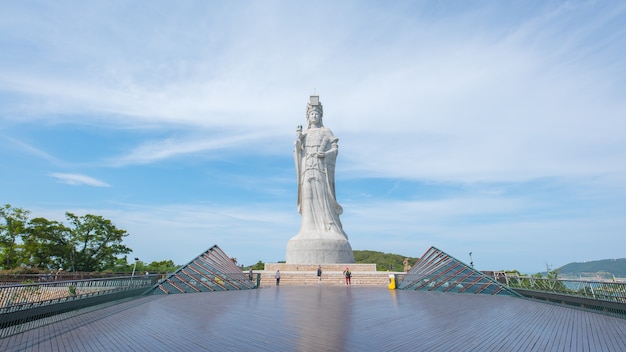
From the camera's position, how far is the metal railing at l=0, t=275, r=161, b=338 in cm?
708

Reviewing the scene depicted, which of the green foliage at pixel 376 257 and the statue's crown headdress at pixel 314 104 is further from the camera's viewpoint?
the green foliage at pixel 376 257

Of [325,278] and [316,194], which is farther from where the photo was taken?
[316,194]

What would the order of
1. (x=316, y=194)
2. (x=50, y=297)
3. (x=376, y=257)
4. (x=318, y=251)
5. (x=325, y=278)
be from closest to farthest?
1. (x=50, y=297)
2. (x=325, y=278)
3. (x=318, y=251)
4. (x=316, y=194)
5. (x=376, y=257)

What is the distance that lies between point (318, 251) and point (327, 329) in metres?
15.2

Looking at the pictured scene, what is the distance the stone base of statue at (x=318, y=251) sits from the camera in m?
22.3

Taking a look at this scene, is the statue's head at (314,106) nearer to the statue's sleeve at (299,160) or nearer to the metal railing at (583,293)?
the statue's sleeve at (299,160)

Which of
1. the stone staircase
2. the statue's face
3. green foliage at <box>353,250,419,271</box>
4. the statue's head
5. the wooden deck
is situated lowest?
the wooden deck

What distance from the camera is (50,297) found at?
8602mm

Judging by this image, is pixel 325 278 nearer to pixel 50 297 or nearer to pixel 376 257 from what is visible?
pixel 50 297

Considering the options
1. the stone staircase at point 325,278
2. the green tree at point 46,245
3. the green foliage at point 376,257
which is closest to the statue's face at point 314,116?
the stone staircase at point 325,278

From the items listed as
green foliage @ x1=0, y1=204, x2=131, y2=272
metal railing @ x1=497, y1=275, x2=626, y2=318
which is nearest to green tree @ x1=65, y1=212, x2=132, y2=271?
green foliage @ x1=0, y1=204, x2=131, y2=272

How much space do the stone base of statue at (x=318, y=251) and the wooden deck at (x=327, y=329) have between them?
36.6 ft

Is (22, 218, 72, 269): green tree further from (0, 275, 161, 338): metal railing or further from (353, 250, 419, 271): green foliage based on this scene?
(353, 250, 419, 271): green foliage

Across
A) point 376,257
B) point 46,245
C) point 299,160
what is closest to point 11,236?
point 46,245
